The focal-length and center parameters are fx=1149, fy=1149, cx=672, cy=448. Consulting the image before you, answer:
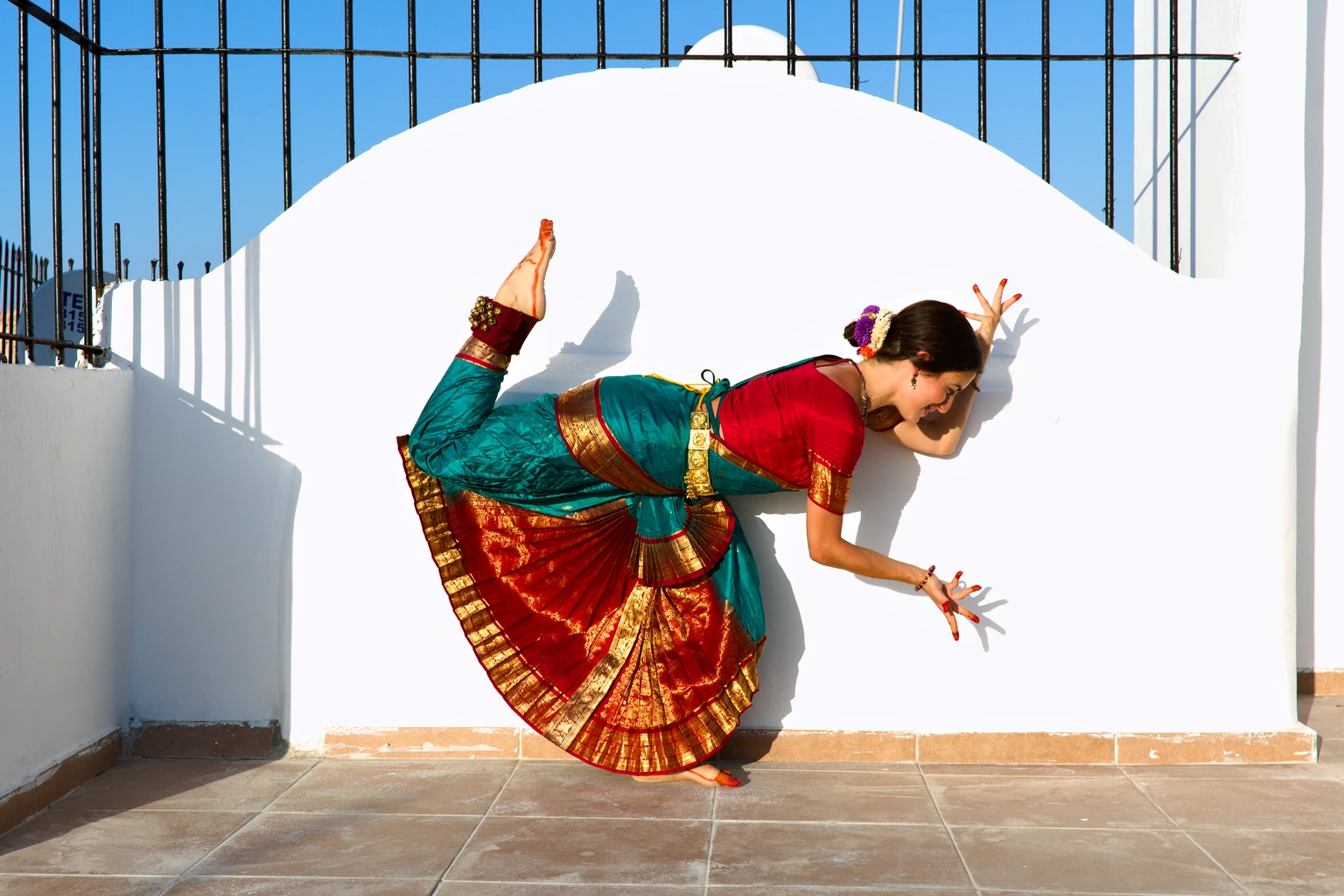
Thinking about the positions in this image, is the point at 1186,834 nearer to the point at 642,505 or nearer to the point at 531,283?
the point at 642,505

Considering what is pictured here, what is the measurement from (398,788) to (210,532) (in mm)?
962

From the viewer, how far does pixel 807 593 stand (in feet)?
10.9

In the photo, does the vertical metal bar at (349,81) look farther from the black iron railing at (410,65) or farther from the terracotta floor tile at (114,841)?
the terracotta floor tile at (114,841)

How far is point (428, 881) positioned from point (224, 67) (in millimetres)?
2515

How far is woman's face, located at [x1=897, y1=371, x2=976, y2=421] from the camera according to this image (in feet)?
9.96

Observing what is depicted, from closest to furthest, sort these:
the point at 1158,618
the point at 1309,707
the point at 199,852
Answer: the point at 199,852 → the point at 1158,618 → the point at 1309,707

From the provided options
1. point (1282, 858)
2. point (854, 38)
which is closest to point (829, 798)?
point (1282, 858)

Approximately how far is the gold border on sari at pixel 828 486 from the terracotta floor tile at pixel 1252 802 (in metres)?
1.13

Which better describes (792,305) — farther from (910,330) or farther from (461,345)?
(461,345)

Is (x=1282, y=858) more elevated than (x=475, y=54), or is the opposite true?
(x=475, y=54)

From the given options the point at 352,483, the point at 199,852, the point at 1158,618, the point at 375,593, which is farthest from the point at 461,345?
the point at 1158,618

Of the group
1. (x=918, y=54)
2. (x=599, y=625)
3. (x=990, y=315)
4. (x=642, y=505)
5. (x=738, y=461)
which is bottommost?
(x=599, y=625)

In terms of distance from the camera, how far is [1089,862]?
254 cm

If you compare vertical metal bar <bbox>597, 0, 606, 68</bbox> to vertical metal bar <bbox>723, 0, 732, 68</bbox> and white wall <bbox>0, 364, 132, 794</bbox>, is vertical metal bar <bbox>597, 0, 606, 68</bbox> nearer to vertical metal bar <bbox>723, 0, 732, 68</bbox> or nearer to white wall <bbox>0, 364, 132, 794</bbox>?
vertical metal bar <bbox>723, 0, 732, 68</bbox>
